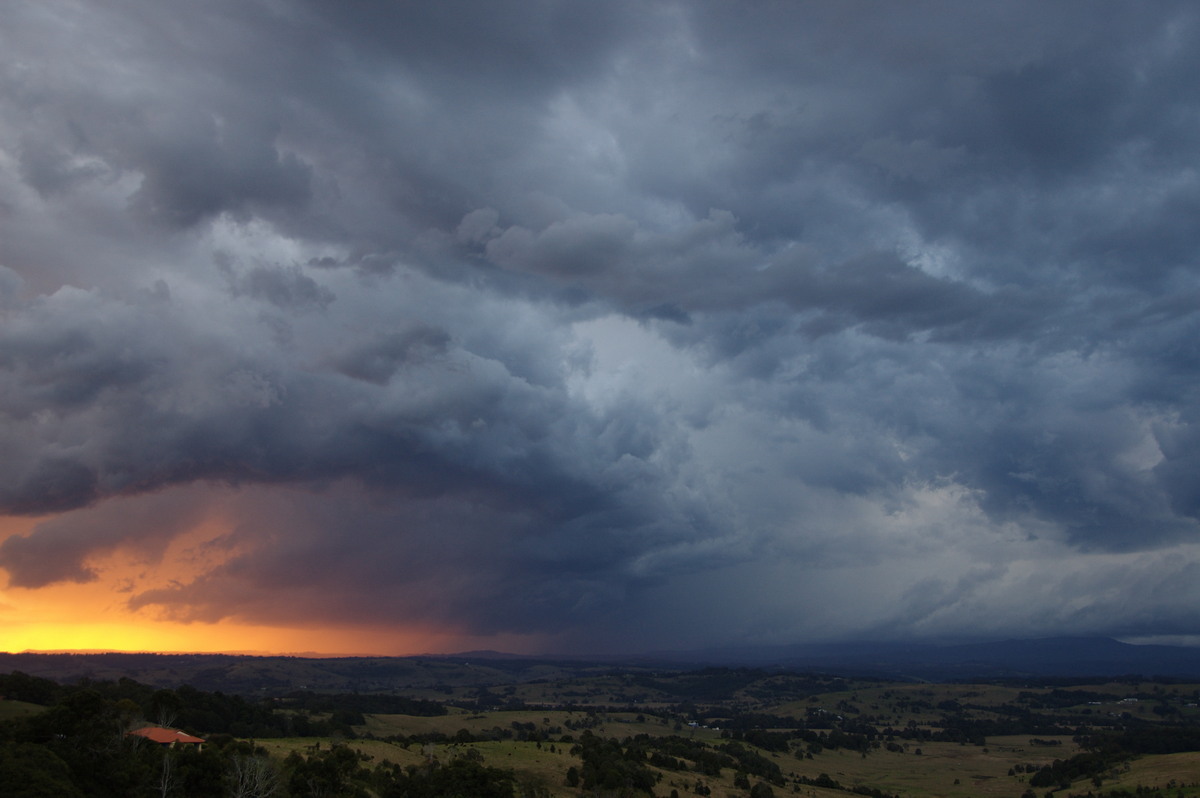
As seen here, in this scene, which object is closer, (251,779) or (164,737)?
(251,779)

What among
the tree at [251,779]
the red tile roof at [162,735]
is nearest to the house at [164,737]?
the red tile roof at [162,735]

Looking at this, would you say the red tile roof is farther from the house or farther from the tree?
the tree

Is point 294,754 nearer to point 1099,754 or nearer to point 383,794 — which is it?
point 383,794

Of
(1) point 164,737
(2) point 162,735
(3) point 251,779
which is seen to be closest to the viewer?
(3) point 251,779

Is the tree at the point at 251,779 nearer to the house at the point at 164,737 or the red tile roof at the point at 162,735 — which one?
the house at the point at 164,737

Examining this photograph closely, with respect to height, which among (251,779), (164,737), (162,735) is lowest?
(251,779)

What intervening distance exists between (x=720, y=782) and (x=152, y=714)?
318 ft

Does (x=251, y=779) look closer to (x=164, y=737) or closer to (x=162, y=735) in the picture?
(x=164, y=737)

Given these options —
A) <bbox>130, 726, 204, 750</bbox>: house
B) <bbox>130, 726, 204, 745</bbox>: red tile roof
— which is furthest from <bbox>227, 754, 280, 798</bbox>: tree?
<bbox>130, 726, 204, 745</bbox>: red tile roof

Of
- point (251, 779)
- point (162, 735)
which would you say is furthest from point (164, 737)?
point (251, 779)

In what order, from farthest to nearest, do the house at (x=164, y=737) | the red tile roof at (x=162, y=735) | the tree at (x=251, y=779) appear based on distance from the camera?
the red tile roof at (x=162, y=735)
the house at (x=164, y=737)
the tree at (x=251, y=779)

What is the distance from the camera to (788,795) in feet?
454

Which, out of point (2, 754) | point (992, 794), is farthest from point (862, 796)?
point (2, 754)

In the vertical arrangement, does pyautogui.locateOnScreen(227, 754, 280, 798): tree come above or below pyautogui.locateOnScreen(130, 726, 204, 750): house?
below
